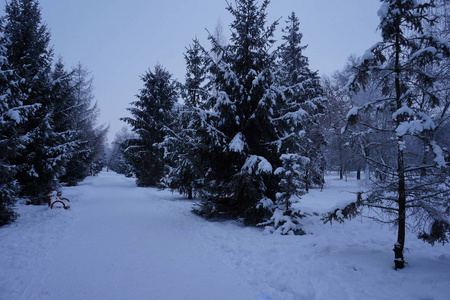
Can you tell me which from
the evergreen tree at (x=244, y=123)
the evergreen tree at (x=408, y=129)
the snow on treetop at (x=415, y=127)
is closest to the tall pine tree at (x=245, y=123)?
the evergreen tree at (x=244, y=123)

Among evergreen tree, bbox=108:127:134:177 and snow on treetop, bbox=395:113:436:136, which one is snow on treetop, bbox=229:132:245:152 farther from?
evergreen tree, bbox=108:127:134:177

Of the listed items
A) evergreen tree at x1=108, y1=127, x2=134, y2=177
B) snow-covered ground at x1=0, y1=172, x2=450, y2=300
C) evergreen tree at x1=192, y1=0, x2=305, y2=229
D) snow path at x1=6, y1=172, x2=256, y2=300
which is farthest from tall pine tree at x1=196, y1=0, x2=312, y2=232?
evergreen tree at x1=108, y1=127, x2=134, y2=177

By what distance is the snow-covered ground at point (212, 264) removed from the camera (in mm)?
3654

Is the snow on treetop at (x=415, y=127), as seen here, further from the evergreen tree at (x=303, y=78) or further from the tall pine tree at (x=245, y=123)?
the evergreen tree at (x=303, y=78)

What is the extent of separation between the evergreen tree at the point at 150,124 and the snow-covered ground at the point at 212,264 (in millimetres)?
14245

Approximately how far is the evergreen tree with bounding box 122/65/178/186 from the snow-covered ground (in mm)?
14245

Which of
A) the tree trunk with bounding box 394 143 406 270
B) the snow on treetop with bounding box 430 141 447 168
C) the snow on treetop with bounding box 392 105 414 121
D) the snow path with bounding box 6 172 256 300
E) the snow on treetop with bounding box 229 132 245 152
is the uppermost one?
the snow on treetop with bounding box 392 105 414 121

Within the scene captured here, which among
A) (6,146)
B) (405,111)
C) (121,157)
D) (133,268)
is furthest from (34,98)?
(121,157)

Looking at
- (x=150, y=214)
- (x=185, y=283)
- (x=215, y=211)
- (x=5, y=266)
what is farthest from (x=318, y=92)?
(x=5, y=266)

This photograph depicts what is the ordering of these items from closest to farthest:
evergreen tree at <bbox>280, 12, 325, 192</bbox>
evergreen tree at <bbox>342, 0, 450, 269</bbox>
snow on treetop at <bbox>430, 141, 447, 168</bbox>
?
snow on treetop at <bbox>430, 141, 447, 168</bbox> → evergreen tree at <bbox>342, 0, 450, 269</bbox> → evergreen tree at <bbox>280, 12, 325, 192</bbox>

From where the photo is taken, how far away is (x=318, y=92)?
1958cm

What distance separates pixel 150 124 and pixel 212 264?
19189 mm

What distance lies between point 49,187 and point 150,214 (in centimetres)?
704

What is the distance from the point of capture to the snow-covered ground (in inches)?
144
